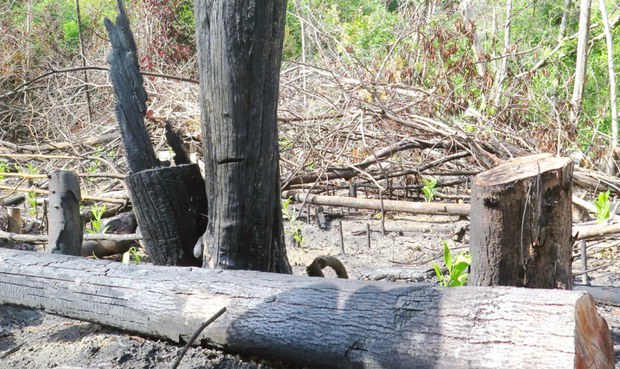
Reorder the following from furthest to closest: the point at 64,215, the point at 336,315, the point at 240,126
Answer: the point at 64,215, the point at 240,126, the point at 336,315

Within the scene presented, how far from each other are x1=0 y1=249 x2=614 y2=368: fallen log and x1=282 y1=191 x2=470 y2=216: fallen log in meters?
2.27

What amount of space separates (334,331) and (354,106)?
15.8 feet

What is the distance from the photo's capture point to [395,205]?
5559mm

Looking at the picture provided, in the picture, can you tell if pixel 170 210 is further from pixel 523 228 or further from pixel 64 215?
pixel 523 228

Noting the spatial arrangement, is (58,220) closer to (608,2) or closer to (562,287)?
(562,287)

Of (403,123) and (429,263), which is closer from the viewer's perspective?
(429,263)

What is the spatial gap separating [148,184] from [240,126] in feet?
2.30

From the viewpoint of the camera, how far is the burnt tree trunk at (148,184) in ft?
12.3

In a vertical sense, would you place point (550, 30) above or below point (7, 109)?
above

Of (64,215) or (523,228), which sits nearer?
(523,228)

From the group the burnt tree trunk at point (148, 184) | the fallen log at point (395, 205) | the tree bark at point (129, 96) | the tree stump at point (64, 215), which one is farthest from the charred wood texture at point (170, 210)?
the fallen log at point (395, 205)

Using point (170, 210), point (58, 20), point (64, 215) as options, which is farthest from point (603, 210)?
point (58, 20)

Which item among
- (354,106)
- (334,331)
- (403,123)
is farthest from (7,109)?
(334,331)

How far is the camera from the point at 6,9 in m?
15.6
